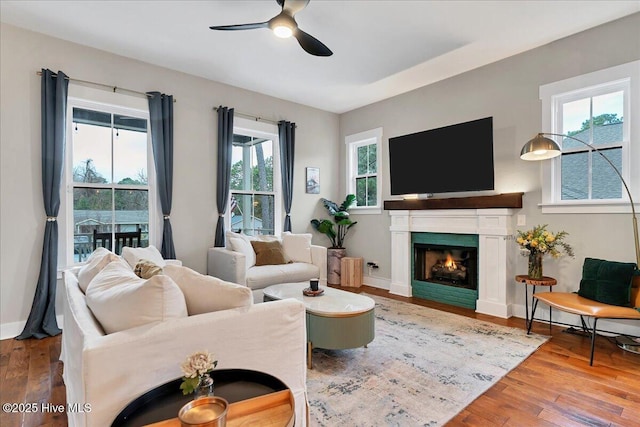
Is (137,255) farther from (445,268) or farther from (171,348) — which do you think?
(445,268)

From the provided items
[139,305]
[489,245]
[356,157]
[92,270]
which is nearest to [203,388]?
[139,305]

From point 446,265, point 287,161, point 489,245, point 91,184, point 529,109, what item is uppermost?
point 529,109

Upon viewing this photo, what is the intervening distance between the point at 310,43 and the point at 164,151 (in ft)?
7.69

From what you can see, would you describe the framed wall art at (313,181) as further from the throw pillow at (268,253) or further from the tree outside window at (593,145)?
the tree outside window at (593,145)

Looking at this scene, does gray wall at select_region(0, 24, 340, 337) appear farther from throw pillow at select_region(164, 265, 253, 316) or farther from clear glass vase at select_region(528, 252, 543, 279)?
clear glass vase at select_region(528, 252, 543, 279)

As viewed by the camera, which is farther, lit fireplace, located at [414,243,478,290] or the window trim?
the window trim

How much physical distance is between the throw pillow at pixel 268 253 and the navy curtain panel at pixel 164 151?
3.41 ft

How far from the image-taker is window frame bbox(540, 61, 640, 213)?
10.1ft

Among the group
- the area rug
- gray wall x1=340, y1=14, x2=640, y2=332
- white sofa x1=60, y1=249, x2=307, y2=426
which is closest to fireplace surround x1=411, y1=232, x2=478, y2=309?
gray wall x1=340, y1=14, x2=640, y2=332

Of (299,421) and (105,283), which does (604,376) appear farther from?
(105,283)

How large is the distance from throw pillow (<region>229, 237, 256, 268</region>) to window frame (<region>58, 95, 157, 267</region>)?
0.94 m

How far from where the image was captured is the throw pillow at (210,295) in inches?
63.4

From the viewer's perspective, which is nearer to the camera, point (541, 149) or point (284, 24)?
point (284, 24)

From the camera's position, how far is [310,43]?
9.31ft
